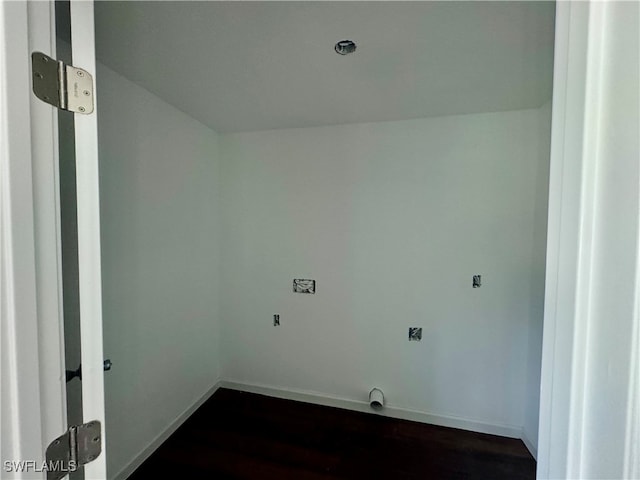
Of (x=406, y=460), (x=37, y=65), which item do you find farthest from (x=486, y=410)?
(x=37, y=65)

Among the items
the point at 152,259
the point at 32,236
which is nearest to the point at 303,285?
the point at 152,259

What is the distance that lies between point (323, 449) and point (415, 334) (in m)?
1.08

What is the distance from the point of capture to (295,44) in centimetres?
133

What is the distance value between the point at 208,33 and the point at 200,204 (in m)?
1.39

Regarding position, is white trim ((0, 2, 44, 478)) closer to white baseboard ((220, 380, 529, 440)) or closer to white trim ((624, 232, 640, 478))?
white trim ((624, 232, 640, 478))

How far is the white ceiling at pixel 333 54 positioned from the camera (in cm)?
113

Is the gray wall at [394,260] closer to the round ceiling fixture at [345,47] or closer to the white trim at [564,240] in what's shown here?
the round ceiling fixture at [345,47]

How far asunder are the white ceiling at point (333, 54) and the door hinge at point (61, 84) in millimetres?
765

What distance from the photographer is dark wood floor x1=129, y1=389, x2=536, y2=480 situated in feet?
5.96

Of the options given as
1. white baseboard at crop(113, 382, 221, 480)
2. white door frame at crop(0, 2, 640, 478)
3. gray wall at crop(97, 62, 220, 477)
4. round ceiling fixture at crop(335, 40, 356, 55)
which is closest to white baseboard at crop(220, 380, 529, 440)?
white baseboard at crop(113, 382, 221, 480)

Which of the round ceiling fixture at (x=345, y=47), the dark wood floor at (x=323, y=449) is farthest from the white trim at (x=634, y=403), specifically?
the dark wood floor at (x=323, y=449)

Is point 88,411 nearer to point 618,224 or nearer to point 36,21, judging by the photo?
point 36,21

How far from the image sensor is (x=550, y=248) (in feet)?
1.68

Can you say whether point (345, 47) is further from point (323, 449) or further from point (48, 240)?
point (323, 449)
